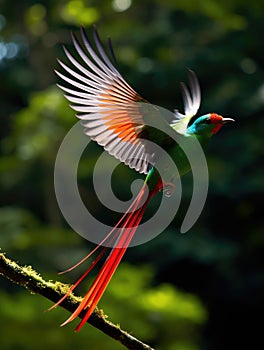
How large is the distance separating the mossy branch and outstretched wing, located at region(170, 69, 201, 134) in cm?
68

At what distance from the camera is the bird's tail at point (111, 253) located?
1746 millimetres

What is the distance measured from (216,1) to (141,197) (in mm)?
6266

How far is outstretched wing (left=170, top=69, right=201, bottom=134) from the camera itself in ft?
7.47

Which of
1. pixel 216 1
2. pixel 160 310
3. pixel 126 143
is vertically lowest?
pixel 126 143

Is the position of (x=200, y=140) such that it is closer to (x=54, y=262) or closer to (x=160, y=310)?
(x=160, y=310)

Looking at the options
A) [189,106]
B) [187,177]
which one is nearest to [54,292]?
[189,106]

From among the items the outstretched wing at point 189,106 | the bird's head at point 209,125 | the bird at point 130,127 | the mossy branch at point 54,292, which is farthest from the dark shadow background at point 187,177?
the mossy branch at point 54,292

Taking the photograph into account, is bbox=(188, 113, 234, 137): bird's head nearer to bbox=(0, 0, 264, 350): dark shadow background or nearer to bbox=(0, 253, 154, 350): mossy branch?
bbox=(0, 253, 154, 350): mossy branch

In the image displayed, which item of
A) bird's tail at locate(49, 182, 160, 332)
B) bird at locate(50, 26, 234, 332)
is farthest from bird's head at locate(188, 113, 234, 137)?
bird's tail at locate(49, 182, 160, 332)

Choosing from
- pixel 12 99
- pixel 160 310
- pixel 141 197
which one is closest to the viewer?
pixel 141 197

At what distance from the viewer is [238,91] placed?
30.7 feet

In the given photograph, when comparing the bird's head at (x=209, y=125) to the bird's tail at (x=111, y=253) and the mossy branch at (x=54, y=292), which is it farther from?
the mossy branch at (x=54, y=292)

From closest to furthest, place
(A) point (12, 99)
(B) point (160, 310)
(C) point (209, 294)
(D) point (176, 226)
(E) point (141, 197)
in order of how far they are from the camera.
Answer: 1. (E) point (141, 197)
2. (B) point (160, 310)
3. (D) point (176, 226)
4. (C) point (209, 294)
5. (A) point (12, 99)

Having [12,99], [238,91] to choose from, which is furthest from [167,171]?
[12,99]
